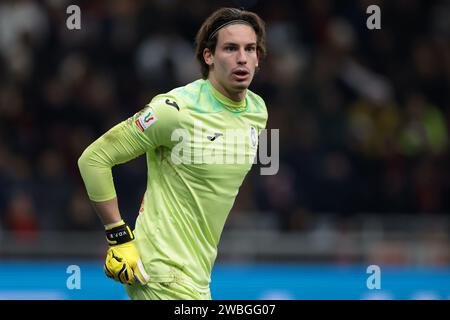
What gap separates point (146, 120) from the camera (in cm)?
579

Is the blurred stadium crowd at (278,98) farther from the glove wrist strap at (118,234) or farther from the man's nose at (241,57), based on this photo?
the man's nose at (241,57)

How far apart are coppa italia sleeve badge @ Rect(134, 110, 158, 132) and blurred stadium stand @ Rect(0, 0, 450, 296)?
6672mm

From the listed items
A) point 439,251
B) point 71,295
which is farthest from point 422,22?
point 71,295

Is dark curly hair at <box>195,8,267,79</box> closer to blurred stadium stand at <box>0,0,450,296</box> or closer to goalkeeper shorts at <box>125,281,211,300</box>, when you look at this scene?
goalkeeper shorts at <box>125,281,211,300</box>

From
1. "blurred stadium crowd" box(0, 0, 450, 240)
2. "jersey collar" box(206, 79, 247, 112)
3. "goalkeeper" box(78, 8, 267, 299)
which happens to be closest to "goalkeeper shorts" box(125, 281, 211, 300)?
"goalkeeper" box(78, 8, 267, 299)

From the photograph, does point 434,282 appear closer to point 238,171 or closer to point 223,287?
point 223,287

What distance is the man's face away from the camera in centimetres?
598

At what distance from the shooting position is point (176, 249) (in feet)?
19.4

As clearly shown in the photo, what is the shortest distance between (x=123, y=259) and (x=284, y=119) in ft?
26.6

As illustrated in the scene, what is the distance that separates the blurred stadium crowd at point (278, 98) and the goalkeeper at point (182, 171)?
6.38 metres

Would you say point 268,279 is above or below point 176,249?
above

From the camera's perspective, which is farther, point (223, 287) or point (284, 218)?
point (284, 218)

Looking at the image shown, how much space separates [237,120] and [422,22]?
9.91 meters
